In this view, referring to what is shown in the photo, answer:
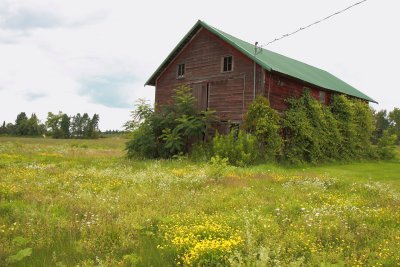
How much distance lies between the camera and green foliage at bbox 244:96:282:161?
2395 centimetres

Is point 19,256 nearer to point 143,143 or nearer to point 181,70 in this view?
point 143,143

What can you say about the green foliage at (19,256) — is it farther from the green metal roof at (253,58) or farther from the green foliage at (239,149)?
the green metal roof at (253,58)

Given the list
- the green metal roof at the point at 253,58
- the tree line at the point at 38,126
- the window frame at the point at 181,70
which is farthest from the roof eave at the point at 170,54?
the tree line at the point at 38,126

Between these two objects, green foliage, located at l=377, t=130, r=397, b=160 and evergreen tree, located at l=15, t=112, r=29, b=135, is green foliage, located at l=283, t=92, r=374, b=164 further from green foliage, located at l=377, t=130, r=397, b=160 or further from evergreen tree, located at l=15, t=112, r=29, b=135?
evergreen tree, located at l=15, t=112, r=29, b=135

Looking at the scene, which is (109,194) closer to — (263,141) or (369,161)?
(263,141)

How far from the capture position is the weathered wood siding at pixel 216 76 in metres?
26.1

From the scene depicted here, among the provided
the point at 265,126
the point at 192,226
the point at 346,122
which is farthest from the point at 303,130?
the point at 192,226

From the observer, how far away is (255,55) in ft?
83.9

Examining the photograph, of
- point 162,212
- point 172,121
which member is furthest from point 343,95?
point 162,212

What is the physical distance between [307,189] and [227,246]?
7.43 meters

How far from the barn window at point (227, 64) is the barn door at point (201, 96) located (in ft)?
6.59

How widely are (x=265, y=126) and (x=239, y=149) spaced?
271 centimetres

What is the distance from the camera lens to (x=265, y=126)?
23938 mm

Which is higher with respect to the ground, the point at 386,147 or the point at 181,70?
the point at 181,70
